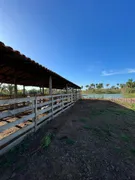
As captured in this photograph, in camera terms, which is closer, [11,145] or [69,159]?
[69,159]

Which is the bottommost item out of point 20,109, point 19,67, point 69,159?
point 69,159

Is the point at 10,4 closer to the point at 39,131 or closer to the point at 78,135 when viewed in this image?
the point at 39,131

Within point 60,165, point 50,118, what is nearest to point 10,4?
point 50,118

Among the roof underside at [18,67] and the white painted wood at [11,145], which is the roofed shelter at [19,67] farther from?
the white painted wood at [11,145]

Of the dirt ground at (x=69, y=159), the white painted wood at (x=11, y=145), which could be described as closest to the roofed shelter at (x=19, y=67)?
the white painted wood at (x=11, y=145)

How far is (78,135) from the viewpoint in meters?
2.98

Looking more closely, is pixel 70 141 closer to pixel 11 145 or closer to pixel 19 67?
pixel 11 145

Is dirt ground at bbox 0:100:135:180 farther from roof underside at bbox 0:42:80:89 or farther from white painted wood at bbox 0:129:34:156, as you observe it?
roof underside at bbox 0:42:80:89

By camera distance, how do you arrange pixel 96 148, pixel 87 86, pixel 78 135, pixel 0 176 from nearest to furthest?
pixel 0 176
pixel 96 148
pixel 78 135
pixel 87 86

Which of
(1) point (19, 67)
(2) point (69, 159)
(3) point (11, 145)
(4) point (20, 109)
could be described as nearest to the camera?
(2) point (69, 159)

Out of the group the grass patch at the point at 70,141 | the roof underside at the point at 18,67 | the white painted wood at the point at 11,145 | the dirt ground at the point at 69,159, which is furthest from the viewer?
the grass patch at the point at 70,141

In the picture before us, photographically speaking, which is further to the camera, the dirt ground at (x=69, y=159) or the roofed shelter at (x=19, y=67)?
the roofed shelter at (x=19, y=67)

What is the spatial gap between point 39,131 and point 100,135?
2.00 meters

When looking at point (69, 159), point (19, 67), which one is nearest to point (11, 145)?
point (69, 159)
